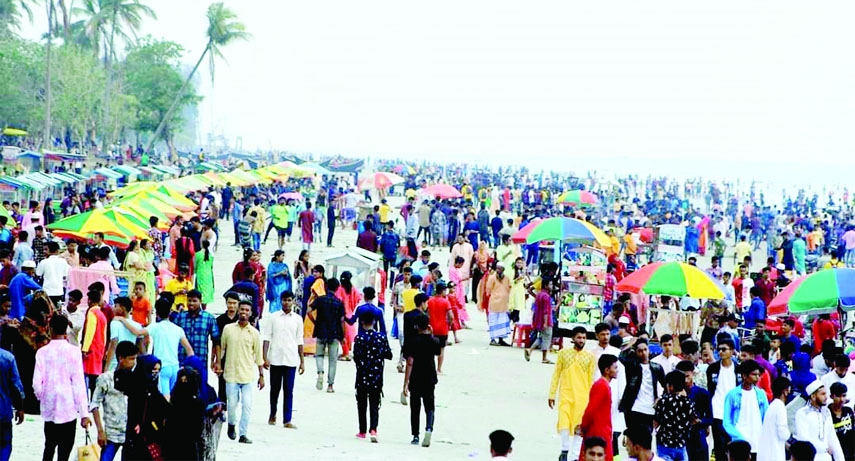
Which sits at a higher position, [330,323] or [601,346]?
[601,346]

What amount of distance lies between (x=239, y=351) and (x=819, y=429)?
4.29 metres

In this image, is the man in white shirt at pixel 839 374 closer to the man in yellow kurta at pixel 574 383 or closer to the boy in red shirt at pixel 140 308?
the man in yellow kurta at pixel 574 383

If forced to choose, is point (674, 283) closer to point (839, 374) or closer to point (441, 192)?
point (839, 374)

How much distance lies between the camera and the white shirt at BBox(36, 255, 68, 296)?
49.5 feet

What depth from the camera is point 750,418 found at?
30.0ft

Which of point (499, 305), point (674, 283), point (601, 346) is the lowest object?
point (499, 305)

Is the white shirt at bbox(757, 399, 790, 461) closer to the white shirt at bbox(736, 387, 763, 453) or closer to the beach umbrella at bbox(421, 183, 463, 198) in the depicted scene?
the white shirt at bbox(736, 387, 763, 453)

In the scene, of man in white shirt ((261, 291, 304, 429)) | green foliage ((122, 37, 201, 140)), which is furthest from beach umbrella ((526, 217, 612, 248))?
green foliage ((122, 37, 201, 140))

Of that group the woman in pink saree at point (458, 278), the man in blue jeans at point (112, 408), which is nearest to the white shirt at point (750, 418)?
the man in blue jeans at point (112, 408)

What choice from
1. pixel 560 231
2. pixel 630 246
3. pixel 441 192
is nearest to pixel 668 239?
pixel 630 246

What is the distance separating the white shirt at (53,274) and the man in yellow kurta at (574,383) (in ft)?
23.9

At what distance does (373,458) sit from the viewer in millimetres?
10094

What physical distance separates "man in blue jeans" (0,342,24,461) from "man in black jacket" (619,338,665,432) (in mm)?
4461

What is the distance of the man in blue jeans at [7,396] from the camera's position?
8234mm
